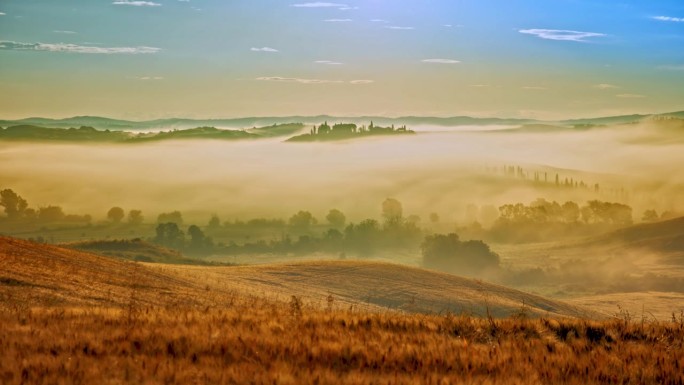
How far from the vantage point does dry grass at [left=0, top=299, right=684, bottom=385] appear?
36.7 feet

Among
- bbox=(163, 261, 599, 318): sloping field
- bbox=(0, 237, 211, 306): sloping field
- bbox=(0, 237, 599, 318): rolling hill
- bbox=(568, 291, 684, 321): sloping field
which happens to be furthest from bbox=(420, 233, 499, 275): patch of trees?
bbox=(0, 237, 211, 306): sloping field

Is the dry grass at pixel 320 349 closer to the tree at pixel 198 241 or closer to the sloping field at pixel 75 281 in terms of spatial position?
the sloping field at pixel 75 281

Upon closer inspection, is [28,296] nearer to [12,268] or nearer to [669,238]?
[12,268]

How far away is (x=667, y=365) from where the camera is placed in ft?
42.8

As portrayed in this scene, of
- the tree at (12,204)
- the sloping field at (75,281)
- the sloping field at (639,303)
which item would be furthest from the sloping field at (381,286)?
the tree at (12,204)

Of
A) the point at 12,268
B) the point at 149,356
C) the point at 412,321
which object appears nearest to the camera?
the point at 149,356

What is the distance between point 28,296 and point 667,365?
2094cm

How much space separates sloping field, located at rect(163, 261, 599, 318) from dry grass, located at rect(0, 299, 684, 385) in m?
41.4

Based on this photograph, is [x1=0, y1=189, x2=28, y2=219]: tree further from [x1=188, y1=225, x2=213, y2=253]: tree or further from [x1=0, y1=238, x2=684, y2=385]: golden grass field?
[x1=0, y1=238, x2=684, y2=385]: golden grass field

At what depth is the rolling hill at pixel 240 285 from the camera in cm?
3219

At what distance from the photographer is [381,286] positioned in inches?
2923

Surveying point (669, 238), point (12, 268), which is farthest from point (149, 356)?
point (669, 238)

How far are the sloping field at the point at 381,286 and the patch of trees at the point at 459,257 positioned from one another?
92.5 m

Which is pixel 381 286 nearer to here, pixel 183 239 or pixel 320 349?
pixel 320 349
